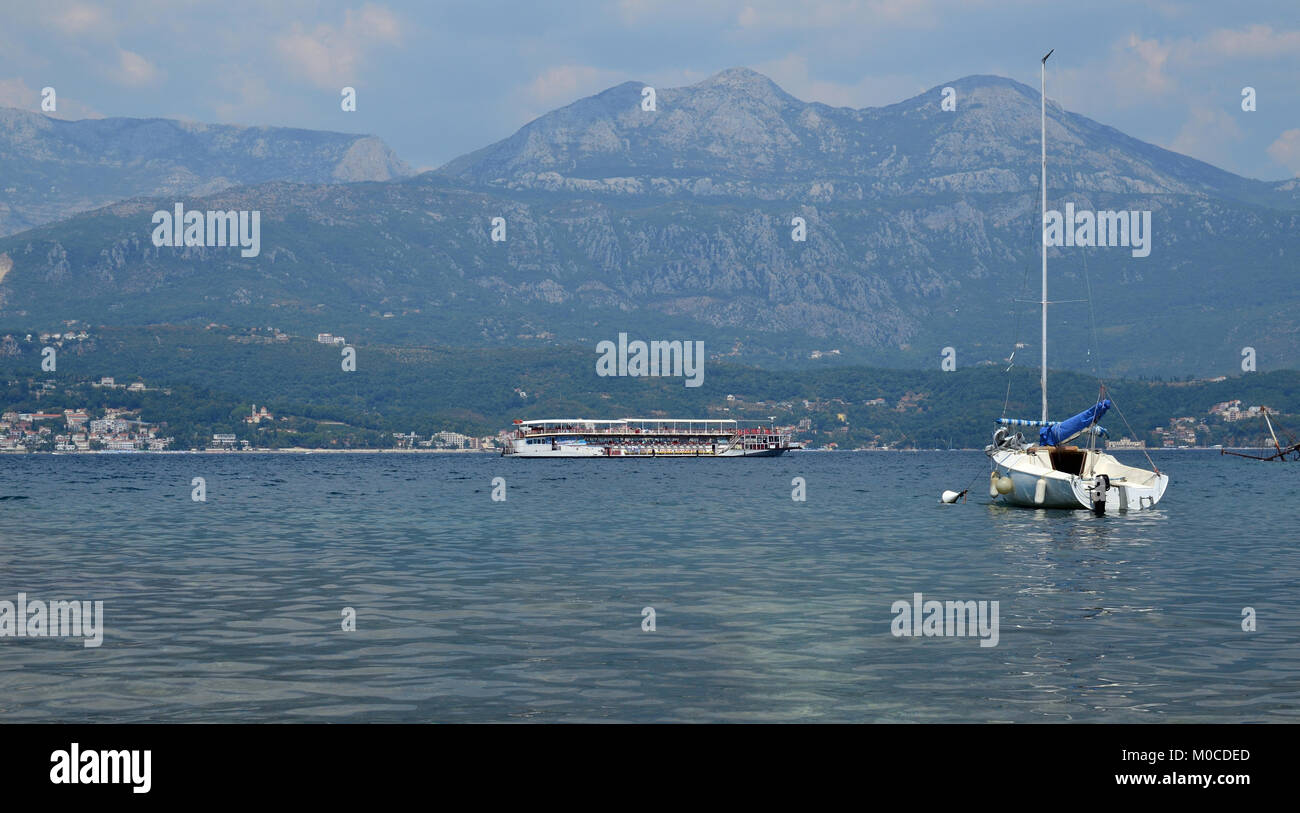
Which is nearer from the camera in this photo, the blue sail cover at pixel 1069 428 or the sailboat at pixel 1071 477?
the sailboat at pixel 1071 477

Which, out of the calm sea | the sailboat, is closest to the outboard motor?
the sailboat

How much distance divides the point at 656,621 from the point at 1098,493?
170 feet

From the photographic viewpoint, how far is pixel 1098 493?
2997 inches

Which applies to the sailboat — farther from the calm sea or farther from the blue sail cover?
the calm sea

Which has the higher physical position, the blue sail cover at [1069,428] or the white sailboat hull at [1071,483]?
the blue sail cover at [1069,428]

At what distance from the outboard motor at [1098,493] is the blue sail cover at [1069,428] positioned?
6875 millimetres

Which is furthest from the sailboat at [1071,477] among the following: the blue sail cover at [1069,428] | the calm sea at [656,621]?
the calm sea at [656,621]

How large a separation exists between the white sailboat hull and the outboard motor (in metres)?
0.31

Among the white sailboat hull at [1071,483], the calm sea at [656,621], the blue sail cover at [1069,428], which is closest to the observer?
the calm sea at [656,621]

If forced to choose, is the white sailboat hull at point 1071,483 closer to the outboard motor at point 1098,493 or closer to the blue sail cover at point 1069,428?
the outboard motor at point 1098,493

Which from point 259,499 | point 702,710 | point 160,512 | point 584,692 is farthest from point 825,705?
point 259,499

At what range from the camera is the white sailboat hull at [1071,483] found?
77562 millimetres

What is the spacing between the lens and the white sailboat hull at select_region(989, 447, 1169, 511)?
3054 inches
